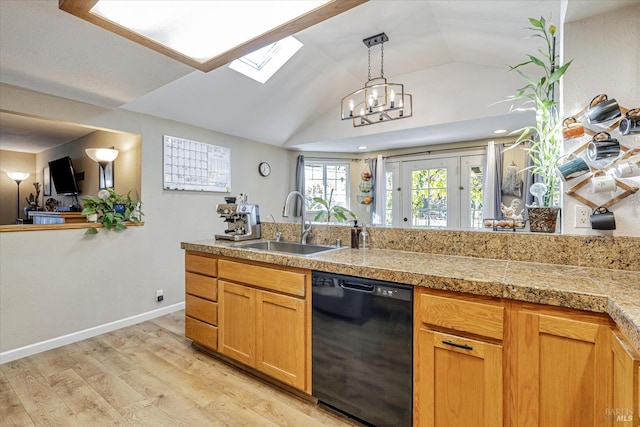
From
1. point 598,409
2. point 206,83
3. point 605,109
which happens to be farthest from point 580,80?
point 206,83

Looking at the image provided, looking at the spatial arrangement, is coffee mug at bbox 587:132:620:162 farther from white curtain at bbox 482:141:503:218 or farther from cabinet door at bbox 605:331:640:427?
white curtain at bbox 482:141:503:218

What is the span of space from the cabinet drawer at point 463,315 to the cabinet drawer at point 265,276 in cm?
74

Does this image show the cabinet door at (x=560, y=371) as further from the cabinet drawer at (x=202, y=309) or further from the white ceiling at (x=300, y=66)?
the cabinet drawer at (x=202, y=309)

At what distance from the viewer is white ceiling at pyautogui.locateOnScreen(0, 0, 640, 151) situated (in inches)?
73.9

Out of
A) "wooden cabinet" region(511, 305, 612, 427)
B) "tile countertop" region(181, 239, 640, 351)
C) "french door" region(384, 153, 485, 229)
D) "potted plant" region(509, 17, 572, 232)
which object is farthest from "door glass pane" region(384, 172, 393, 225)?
"wooden cabinet" region(511, 305, 612, 427)

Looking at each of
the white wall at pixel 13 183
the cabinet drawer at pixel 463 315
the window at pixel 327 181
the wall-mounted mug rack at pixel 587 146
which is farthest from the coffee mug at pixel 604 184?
the white wall at pixel 13 183

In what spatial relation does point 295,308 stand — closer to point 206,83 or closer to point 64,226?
point 64,226

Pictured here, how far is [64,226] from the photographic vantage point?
107 inches

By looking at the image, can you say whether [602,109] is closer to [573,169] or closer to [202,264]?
[573,169]

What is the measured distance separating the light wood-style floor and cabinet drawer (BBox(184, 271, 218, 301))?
0.52 metres

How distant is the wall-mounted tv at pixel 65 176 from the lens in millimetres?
4250

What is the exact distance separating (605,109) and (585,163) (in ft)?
0.86

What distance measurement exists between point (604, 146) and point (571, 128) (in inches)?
6.6

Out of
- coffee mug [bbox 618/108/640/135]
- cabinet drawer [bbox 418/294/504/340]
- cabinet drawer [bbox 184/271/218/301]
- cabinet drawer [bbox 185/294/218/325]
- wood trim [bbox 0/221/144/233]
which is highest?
coffee mug [bbox 618/108/640/135]
